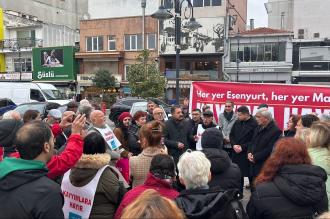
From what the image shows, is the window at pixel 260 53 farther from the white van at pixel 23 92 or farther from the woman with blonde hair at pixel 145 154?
the woman with blonde hair at pixel 145 154

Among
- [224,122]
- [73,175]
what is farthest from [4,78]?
[73,175]

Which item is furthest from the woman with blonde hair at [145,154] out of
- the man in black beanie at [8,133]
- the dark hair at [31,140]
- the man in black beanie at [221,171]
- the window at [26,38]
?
the window at [26,38]

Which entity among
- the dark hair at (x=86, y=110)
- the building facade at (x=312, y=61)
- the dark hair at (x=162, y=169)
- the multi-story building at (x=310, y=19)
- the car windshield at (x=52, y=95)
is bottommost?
the car windshield at (x=52, y=95)

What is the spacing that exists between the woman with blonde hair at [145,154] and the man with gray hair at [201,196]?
1115mm

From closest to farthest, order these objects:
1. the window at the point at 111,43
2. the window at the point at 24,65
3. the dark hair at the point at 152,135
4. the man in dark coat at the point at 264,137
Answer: the dark hair at the point at 152,135 → the man in dark coat at the point at 264,137 → the window at the point at 111,43 → the window at the point at 24,65

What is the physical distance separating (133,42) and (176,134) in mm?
36886

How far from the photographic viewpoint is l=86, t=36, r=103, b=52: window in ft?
146

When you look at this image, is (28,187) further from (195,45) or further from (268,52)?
(195,45)

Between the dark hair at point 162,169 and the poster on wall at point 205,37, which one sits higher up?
the poster on wall at point 205,37

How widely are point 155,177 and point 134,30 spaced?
1598 inches

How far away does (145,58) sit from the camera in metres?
34.3

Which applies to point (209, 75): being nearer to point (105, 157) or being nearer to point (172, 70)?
point (172, 70)

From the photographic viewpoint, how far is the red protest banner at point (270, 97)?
8719mm

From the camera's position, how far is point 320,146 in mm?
3811
